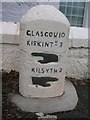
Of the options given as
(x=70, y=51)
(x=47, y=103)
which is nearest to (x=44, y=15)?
(x=70, y=51)

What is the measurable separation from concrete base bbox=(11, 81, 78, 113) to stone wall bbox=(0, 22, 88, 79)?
1.86 ft

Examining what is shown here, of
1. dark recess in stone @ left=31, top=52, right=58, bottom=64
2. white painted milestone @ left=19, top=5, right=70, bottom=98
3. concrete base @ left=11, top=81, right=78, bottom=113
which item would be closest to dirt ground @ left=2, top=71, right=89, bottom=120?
concrete base @ left=11, top=81, right=78, bottom=113

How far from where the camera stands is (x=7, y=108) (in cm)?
388

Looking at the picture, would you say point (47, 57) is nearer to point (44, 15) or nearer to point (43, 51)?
point (43, 51)

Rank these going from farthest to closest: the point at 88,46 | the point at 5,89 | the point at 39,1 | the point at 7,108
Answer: the point at 39,1 → the point at 88,46 → the point at 5,89 → the point at 7,108

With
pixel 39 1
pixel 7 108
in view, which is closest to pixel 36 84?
pixel 7 108

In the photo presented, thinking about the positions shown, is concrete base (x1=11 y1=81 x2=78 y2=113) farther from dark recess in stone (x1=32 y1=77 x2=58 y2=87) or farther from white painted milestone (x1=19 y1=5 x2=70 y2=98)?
dark recess in stone (x1=32 y1=77 x2=58 y2=87)

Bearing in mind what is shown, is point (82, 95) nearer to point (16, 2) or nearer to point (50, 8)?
point (50, 8)

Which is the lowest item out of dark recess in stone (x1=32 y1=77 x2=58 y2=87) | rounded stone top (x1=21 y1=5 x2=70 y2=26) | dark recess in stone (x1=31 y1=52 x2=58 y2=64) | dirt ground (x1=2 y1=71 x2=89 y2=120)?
dirt ground (x1=2 y1=71 x2=89 y2=120)

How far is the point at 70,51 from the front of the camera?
463 centimetres

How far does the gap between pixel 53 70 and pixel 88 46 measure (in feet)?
2.55

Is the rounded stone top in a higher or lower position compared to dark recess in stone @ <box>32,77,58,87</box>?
higher

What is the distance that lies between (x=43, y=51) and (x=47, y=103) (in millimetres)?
608

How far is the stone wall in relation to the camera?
4551 millimetres
